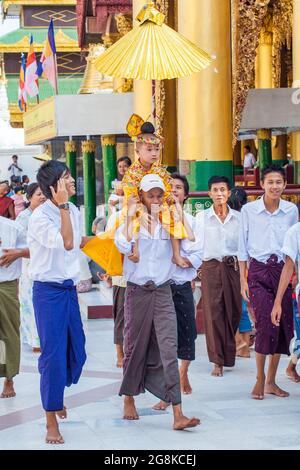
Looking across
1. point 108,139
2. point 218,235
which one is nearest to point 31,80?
point 108,139

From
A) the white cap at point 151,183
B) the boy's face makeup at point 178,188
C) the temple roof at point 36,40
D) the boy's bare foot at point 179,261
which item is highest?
the temple roof at point 36,40

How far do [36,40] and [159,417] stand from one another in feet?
104

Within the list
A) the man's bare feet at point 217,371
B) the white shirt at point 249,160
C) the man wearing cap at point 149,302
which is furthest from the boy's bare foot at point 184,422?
the white shirt at point 249,160

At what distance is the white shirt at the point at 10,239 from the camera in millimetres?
7816

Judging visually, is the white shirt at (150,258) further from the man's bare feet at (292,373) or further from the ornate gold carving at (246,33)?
the ornate gold carving at (246,33)

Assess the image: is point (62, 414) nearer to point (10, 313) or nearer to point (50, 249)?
point (50, 249)

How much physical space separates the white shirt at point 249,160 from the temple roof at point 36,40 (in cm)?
1320

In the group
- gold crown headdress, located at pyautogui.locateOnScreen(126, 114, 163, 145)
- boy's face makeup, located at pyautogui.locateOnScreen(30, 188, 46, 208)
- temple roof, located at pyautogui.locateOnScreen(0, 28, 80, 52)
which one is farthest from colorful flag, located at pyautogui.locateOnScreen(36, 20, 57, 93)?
temple roof, located at pyautogui.locateOnScreen(0, 28, 80, 52)

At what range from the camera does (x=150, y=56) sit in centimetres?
802

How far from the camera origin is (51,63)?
62.2 feet

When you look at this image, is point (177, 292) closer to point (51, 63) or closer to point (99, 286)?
point (99, 286)

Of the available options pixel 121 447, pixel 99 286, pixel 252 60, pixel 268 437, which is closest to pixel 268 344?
pixel 268 437

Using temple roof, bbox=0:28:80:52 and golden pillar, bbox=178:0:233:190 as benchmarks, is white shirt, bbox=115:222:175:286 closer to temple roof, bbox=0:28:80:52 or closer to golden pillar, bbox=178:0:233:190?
golden pillar, bbox=178:0:233:190

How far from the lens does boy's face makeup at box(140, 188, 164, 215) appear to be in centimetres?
678
